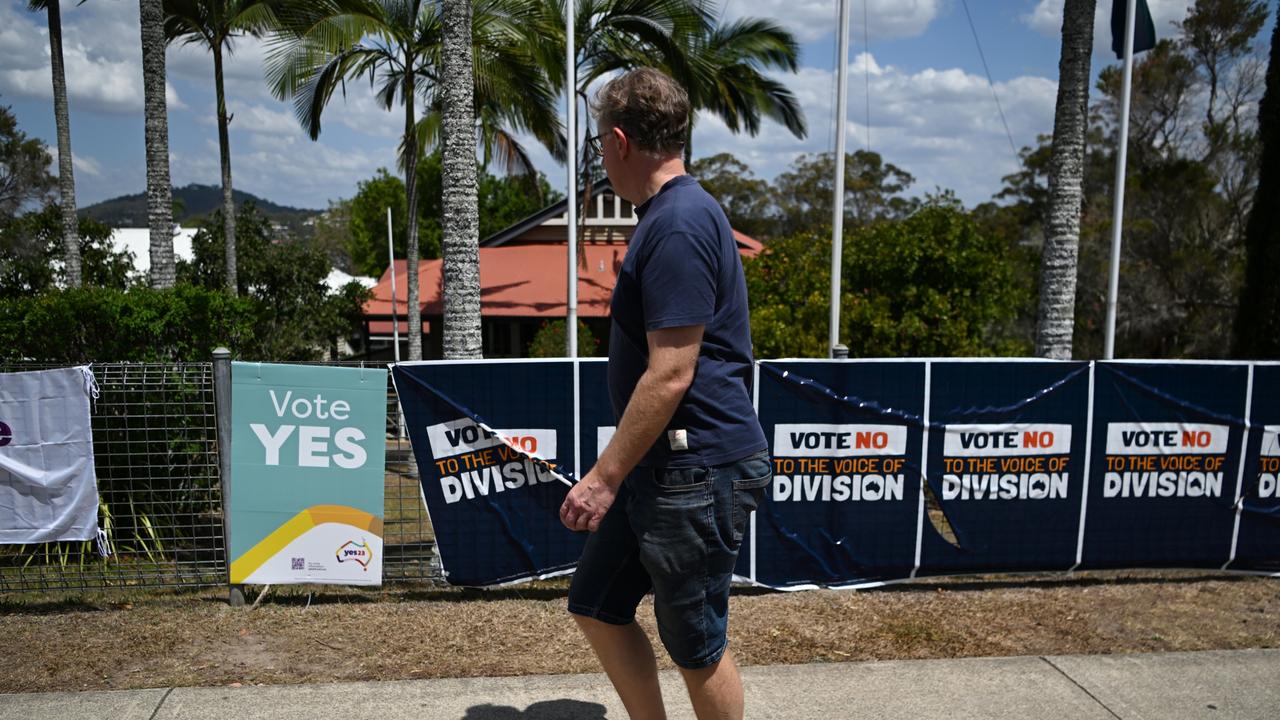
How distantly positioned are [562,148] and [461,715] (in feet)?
43.7

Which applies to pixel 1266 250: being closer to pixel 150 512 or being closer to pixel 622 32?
pixel 622 32

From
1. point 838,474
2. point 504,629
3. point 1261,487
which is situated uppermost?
point 838,474

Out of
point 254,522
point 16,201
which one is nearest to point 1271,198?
point 254,522

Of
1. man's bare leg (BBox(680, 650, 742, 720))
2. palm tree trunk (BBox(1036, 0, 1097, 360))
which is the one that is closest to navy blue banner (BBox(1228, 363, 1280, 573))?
palm tree trunk (BBox(1036, 0, 1097, 360))

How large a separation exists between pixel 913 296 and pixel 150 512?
8818mm

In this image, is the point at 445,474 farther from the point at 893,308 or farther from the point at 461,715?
the point at 893,308

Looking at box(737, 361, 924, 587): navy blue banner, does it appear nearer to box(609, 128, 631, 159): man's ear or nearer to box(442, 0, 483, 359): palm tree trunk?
box(609, 128, 631, 159): man's ear

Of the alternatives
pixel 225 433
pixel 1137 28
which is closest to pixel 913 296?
pixel 1137 28

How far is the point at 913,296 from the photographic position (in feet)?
36.7

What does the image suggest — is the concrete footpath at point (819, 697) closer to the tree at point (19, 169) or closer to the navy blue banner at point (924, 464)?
the navy blue banner at point (924, 464)

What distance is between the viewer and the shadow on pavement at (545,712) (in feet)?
11.1

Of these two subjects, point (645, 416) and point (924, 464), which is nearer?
point (645, 416)

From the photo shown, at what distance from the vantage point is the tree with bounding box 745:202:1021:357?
1102 centimetres

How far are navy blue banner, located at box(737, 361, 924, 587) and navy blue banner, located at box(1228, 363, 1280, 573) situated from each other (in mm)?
2050
